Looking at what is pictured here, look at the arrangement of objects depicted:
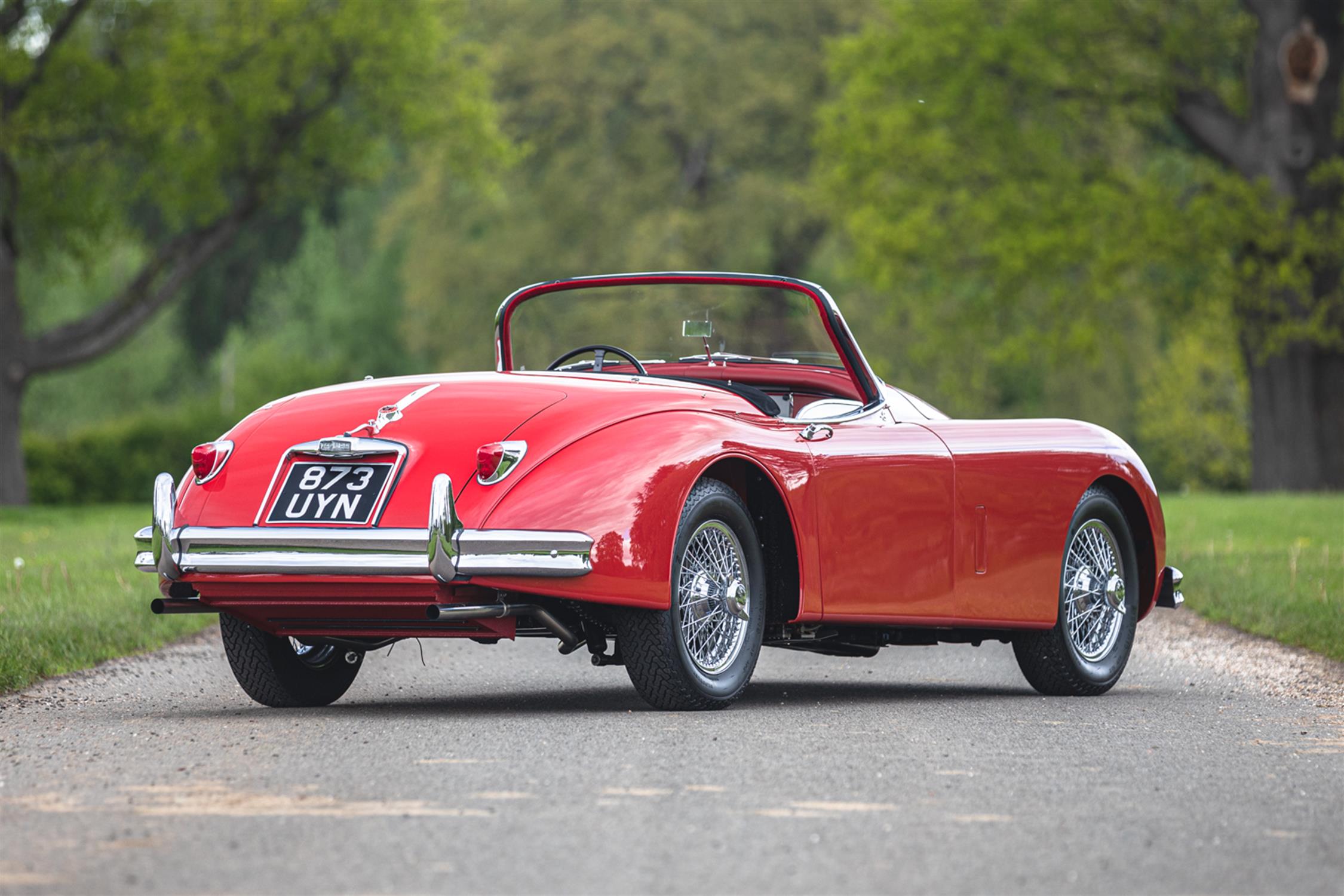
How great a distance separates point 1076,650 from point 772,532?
5.78 feet

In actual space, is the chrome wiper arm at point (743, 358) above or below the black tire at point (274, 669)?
above

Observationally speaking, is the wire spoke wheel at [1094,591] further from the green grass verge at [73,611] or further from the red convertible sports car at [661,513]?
the green grass verge at [73,611]

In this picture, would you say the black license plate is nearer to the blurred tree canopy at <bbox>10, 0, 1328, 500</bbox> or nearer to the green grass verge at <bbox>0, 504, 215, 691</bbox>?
the green grass verge at <bbox>0, 504, 215, 691</bbox>

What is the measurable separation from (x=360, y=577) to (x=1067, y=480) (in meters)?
3.26

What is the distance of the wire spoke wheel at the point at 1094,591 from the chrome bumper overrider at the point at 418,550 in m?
2.82

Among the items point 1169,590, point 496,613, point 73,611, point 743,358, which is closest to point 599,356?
point 743,358

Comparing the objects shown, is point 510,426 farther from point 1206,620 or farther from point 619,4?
point 619,4

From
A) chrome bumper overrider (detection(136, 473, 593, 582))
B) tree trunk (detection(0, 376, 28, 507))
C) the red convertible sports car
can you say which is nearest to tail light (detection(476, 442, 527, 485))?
the red convertible sports car

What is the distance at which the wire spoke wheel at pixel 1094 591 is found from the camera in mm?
8469

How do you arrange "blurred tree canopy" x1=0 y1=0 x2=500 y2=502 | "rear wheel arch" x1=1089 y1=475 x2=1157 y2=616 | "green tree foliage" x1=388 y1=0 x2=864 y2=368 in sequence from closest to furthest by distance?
"rear wheel arch" x1=1089 y1=475 x2=1157 y2=616
"blurred tree canopy" x1=0 y1=0 x2=500 y2=502
"green tree foliage" x1=388 y1=0 x2=864 y2=368

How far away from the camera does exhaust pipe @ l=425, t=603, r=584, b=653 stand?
634 cm

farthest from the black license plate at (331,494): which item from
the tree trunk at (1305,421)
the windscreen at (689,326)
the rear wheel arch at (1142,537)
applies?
the tree trunk at (1305,421)

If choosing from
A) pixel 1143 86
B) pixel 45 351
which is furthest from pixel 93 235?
pixel 1143 86

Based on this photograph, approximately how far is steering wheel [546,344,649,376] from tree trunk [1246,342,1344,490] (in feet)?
70.8
